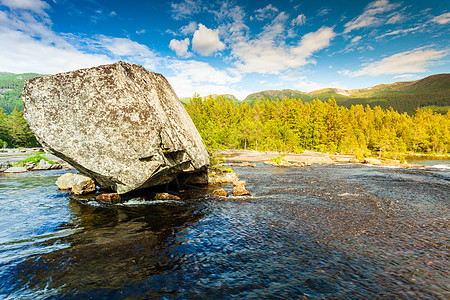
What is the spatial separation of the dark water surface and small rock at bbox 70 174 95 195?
66.8 inches

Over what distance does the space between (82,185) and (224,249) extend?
49.4 ft

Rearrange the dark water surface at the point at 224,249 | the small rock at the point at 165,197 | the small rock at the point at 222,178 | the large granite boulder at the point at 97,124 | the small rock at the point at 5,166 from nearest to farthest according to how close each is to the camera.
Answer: the dark water surface at the point at 224,249, the large granite boulder at the point at 97,124, the small rock at the point at 165,197, the small rock at the point at 222,178, the small rock at the point at 5,166

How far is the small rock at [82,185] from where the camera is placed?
1720 centimetres

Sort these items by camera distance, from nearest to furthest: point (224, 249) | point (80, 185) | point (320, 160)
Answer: point (224, 249) < point (80, 185) < point (320, 160)

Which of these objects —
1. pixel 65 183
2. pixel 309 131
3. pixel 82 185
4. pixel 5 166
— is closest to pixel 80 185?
pixel 82 185

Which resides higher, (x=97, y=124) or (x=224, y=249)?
(x=97, y=124)

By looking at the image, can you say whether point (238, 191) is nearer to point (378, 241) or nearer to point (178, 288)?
point (378, 241)

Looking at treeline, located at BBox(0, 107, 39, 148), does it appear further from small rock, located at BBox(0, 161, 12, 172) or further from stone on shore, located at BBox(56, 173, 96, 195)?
stone on shore, located at BBox(56, 173, 96, 195)

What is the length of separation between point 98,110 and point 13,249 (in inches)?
321

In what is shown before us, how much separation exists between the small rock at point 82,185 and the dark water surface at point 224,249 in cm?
170

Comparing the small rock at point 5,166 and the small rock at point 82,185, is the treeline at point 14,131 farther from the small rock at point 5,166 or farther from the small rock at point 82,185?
the small rock at point 82,185

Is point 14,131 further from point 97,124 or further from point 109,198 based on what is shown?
point 97,124

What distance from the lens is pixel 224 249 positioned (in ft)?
28.2

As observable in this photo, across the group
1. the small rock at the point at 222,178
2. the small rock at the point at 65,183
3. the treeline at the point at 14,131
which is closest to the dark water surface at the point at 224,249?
the small rock at the point at 65,183
